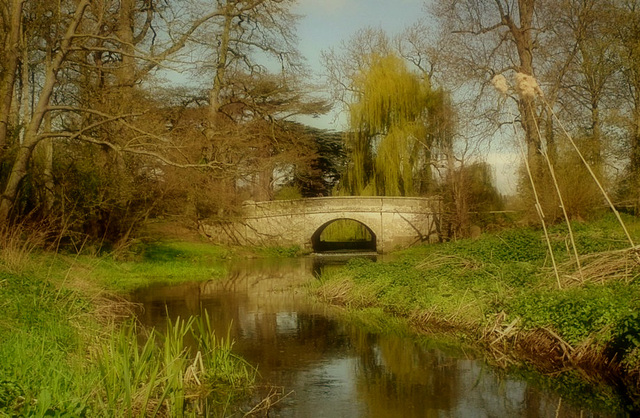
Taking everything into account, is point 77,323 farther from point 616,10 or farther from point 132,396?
point 616,10

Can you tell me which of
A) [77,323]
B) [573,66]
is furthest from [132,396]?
[573,66]

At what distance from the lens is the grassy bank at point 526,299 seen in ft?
29.3

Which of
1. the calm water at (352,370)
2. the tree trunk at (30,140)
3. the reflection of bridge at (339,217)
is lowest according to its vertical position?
the calm water at (352,370)

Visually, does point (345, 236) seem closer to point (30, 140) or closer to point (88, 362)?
point (30, 140)

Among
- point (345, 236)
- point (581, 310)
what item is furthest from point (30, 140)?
point (345, 236)

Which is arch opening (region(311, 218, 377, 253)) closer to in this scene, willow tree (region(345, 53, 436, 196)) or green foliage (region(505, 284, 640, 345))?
willow tree (region(345, 53, 436, 196))

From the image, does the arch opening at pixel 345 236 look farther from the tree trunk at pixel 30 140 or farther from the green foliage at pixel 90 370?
the green foliage at pixel 90 370

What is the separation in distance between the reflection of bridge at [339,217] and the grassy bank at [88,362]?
20.9 m

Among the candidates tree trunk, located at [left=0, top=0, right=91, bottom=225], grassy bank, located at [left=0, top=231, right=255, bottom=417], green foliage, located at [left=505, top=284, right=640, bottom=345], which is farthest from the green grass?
green foliage, located at [left=505, top=284, right=640, bottom=345]

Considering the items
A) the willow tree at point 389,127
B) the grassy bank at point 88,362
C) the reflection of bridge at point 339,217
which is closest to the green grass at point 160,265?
the reflection of bridge at point 339,217

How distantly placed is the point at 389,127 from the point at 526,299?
25234 millimetres

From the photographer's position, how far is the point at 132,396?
22.1 feet

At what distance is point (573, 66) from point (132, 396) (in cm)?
2577

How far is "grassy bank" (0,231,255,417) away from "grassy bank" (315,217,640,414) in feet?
12.8
